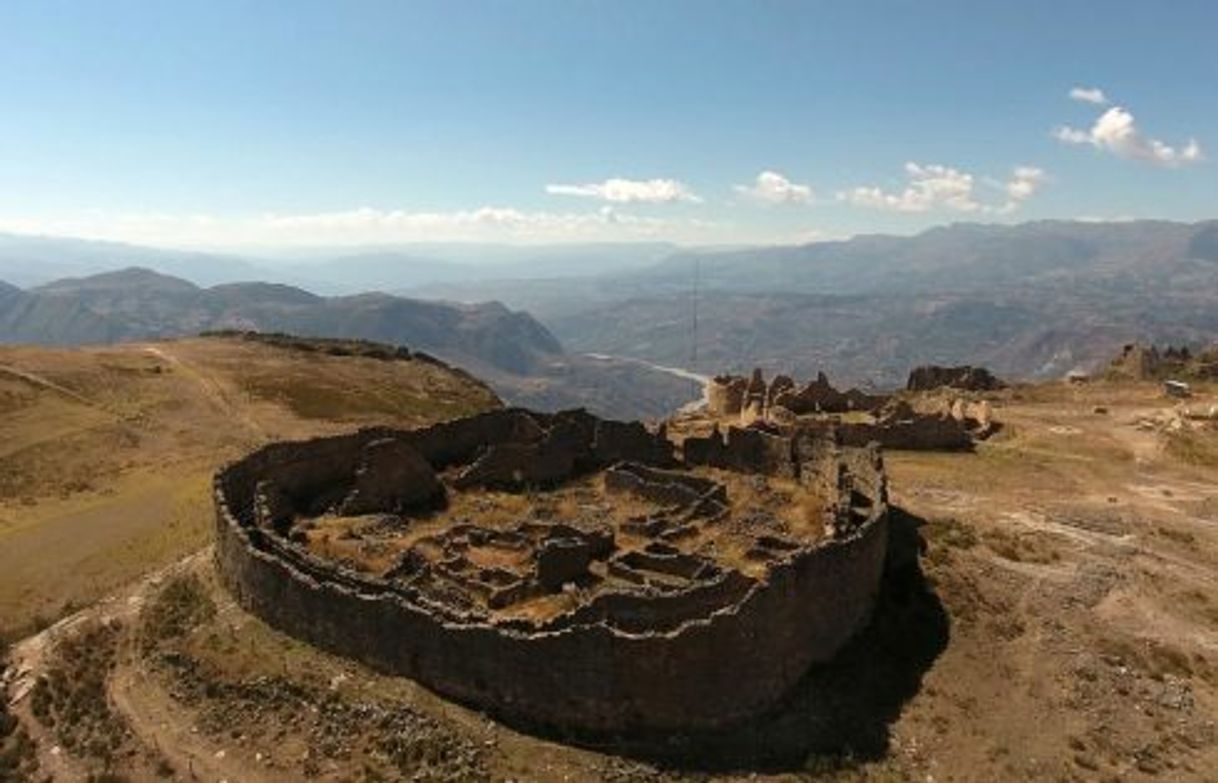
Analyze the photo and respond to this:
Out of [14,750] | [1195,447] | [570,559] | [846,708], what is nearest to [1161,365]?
[1195,447]

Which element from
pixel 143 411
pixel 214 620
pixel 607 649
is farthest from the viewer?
pixel 143 411

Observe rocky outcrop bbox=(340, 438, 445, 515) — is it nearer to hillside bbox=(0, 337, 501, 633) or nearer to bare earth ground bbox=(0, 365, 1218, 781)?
hillside bbox=(0, 337, 501, 633)

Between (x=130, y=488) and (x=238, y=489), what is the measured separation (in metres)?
16.7

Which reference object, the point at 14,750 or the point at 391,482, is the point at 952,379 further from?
the point at 14,750

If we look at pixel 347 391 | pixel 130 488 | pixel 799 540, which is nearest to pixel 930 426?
pixel 799 540

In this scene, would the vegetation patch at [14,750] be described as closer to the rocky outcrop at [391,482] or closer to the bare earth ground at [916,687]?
the bare earth ground at [916,687]

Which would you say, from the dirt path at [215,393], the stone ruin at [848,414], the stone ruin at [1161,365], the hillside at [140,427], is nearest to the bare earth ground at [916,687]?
the hillside at [140,427]

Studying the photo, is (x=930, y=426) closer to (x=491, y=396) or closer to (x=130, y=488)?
(x=130, y=488)

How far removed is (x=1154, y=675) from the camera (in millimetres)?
32719

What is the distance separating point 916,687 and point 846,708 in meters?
2.85

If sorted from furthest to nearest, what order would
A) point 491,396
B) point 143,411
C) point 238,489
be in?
point 491,396
point 143,411
point 238,489

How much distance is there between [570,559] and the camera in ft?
119

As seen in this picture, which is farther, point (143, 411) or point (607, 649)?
point (143, 411)

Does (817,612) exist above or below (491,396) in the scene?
above
